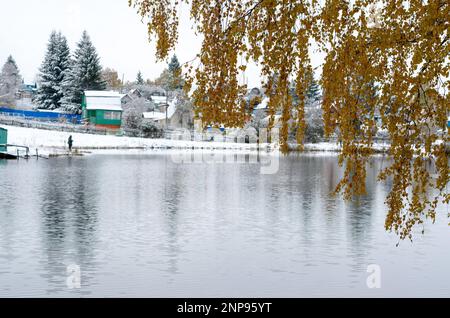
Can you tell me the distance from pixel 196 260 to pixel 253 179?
2647 cm

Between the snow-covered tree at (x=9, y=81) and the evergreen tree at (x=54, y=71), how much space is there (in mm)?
20445

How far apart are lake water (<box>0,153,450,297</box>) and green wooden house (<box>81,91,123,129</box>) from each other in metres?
73.0

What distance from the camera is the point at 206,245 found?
18.8m

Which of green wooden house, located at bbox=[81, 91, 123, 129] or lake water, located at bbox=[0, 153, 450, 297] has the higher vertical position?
green wooden house, located at bbox=[81, 91, 123, 129]

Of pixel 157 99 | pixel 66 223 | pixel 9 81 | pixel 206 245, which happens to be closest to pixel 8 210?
pixel 66 223

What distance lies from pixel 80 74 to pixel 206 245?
9818 cm

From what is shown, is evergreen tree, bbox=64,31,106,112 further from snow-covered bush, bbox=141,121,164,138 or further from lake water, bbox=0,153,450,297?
lake water, bbox=0,153,450,297

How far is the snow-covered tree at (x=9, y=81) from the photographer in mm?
134650

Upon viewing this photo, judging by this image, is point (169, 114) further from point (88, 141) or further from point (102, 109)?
point (88, 141)

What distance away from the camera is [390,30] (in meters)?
9.17

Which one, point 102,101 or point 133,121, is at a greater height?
point 102,101

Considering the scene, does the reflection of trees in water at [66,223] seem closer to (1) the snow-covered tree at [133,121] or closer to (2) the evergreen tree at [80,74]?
(1) the snow-covered tree at [133,121]

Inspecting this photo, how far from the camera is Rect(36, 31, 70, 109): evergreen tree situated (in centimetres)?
11406

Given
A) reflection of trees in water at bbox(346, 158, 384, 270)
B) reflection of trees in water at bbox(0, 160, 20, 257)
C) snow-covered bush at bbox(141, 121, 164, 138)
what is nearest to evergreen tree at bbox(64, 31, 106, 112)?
snow-covered bush at bbox(141, 121, 164, 138)
